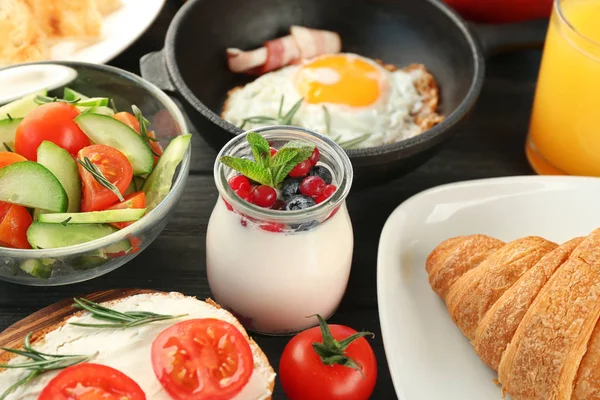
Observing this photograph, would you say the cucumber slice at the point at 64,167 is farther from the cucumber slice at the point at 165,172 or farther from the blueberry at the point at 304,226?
the blueberry at the point at 304,226

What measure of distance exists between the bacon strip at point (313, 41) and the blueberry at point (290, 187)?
1.12 metres

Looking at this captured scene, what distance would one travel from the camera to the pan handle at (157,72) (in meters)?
2.30

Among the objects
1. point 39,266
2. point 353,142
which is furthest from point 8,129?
point 353,142

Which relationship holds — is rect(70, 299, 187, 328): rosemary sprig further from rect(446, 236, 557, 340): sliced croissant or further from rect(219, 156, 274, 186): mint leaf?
rect(446, 236, 557, 340): sliced croissant

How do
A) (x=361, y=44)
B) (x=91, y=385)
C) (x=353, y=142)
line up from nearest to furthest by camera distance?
(x=91, y=385)
(x=353, y=142)
(x=361, y=44)

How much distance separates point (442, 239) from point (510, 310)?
1.29 feet

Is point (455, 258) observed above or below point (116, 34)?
below

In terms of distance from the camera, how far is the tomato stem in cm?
164

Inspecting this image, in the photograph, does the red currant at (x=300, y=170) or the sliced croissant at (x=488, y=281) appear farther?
the sliced croissant at (x=488, y=281)

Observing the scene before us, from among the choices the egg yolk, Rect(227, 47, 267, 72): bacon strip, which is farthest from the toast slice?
Rect(227, 47, 267, 72): bacon strip

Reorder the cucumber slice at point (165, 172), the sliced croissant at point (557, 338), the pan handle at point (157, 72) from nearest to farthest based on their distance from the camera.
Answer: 1. the sliced croissant at point (557, 338)
2. the cucumber slice at point (165, 172)
3. the pan handle at point (157, 72)

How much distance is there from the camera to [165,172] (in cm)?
198

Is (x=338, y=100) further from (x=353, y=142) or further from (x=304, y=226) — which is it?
(x=304, y=226)

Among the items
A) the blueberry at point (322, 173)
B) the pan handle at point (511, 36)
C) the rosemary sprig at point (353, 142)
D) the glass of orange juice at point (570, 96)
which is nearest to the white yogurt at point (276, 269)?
the blueberry at point (322, 173)
